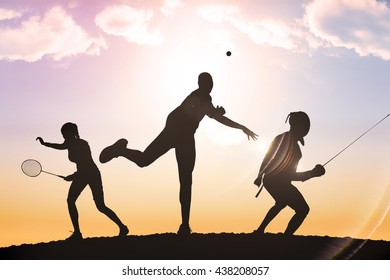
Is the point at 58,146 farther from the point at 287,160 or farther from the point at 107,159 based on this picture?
the point at 287,160

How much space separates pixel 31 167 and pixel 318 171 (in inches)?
278

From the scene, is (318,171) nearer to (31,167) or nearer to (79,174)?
(79,174)

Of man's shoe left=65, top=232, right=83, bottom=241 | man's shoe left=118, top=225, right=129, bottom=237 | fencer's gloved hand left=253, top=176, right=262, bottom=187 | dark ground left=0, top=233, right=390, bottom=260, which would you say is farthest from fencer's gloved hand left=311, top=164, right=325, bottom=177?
man's shoe left=65, top=232, right=83, bottom=241

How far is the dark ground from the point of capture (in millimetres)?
12914

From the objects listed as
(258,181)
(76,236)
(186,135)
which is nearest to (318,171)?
(258,181)

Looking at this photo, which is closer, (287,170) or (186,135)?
(186,135)

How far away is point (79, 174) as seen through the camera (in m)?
13.8

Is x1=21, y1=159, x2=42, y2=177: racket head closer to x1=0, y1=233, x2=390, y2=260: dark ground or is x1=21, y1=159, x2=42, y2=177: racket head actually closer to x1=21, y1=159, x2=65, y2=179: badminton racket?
x1=21, y1=159, x2=65, y2=179: badminton racket

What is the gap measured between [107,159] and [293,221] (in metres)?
4.45

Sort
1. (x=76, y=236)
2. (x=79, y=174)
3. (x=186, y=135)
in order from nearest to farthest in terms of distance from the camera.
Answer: (x=186, y=135) → (x=79, y=174) → (x=76, y=236)

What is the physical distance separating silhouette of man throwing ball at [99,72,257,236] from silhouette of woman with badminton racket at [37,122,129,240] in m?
0.83

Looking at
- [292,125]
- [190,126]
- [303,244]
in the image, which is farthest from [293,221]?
[190,126]

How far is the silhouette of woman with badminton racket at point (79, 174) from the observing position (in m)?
13.8

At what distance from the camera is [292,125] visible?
12992mm
